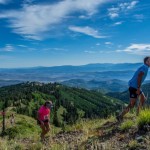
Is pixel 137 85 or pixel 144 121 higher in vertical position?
pixel 137 85

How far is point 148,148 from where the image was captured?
7.16 meters

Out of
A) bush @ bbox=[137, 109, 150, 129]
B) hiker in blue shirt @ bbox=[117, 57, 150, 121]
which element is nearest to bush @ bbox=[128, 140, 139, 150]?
bush @ bbox=[137, 109, 150, 129]

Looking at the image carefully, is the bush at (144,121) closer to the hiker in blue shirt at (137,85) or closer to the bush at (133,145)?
the bush at (133,145)

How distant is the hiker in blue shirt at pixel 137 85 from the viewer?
11.3 metres

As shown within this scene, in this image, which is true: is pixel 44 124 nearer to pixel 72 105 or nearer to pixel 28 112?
pixel 28 112

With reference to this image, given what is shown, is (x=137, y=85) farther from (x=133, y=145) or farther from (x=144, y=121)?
(x=133, y=145)

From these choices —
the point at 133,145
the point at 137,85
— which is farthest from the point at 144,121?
the point at 137,85

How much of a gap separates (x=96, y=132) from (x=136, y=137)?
2343mm

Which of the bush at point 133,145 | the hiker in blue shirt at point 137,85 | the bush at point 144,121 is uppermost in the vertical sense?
the hiker in blue shirt at point 137,85

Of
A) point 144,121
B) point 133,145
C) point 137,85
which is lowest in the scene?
point 133,145

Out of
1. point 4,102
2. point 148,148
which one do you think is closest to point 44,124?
point 148,148

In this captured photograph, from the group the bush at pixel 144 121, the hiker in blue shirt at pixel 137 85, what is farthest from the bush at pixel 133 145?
the hiker in blue shirt at pixel 137 85

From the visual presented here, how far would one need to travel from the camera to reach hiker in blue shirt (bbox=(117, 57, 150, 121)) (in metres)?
11.3

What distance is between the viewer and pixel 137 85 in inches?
453
